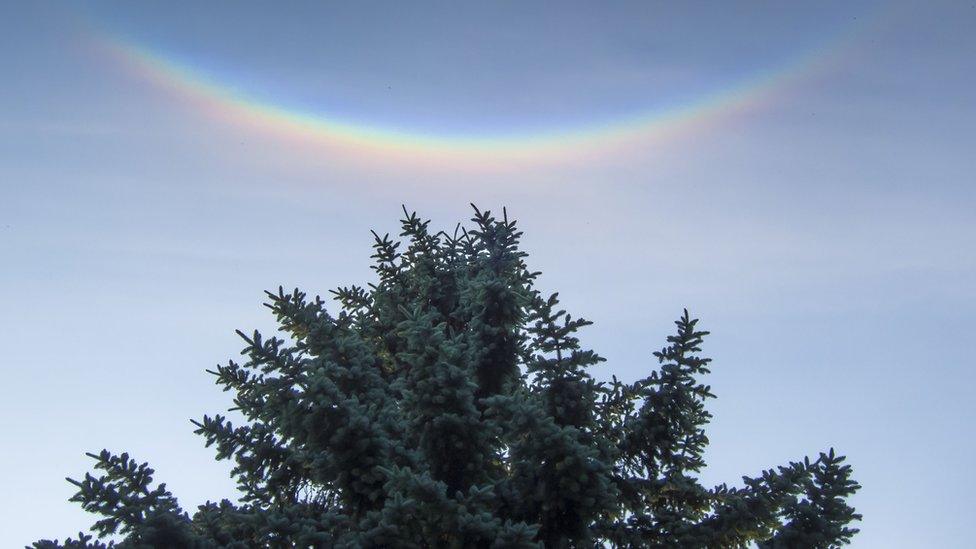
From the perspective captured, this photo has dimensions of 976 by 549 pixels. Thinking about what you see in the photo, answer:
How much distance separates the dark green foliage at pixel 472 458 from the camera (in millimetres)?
8727

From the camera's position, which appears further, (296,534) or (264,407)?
(264,407)

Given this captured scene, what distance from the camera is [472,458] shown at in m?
9.87

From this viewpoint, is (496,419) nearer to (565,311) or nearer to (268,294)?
(565,311)

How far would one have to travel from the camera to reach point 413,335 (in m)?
9.30

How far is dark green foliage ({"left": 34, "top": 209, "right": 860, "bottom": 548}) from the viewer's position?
28.6 feet

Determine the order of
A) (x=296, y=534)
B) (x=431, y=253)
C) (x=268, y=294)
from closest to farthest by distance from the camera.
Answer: (x=296, y=534), (x=268, y=294), (x=431, y=253)

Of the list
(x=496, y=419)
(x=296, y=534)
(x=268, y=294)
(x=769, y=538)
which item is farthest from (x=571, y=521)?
(x=268, y=294)

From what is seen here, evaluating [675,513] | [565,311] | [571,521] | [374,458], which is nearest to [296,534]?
[374,458]

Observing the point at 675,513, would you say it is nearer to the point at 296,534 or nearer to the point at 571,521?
the point at 571,521

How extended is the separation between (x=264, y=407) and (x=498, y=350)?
9.76 feet

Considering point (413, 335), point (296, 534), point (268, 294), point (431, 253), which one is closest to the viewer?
point (296, 534)

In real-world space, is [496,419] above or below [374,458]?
above

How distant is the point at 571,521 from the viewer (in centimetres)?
968

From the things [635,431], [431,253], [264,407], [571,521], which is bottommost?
[571,521]
